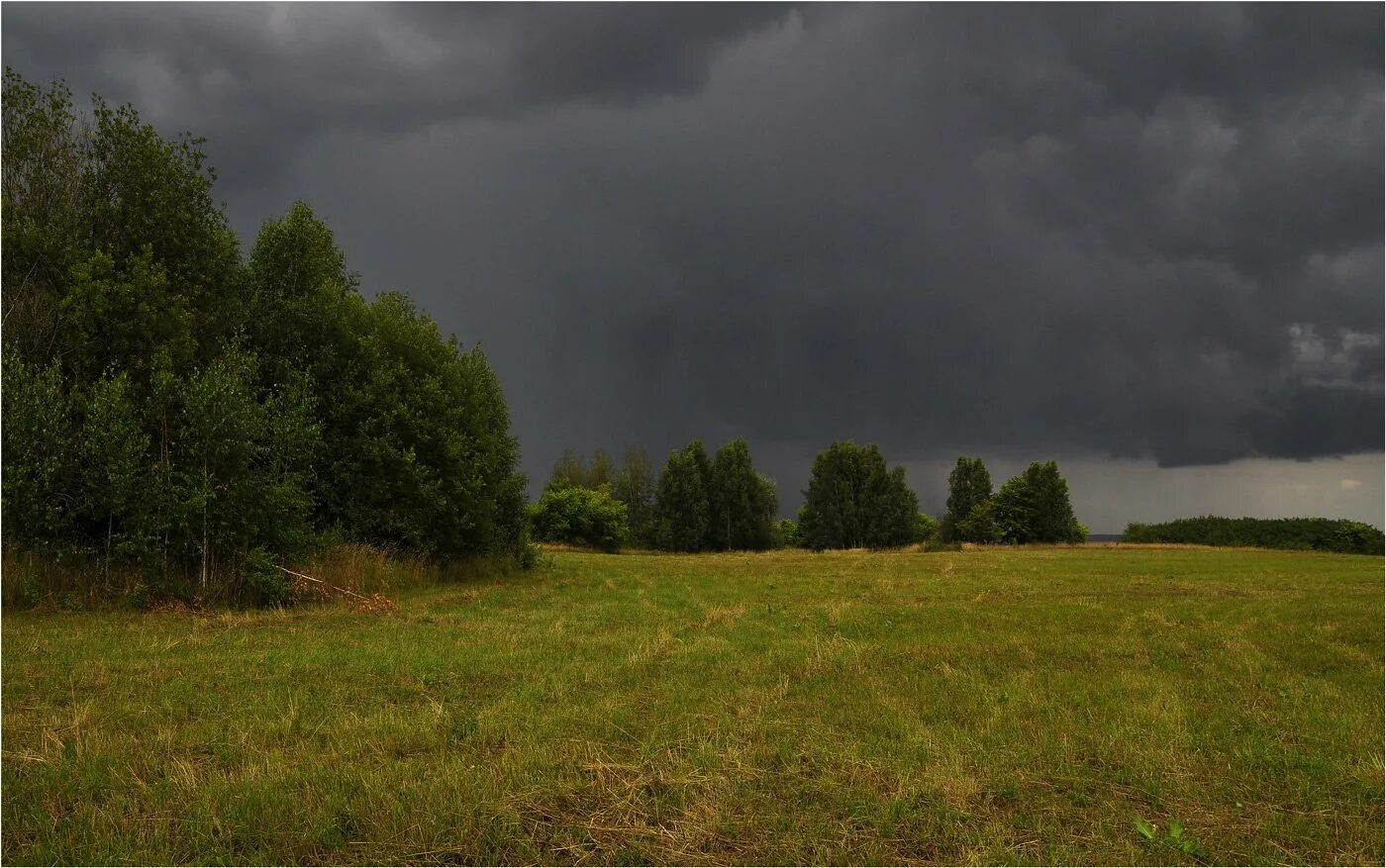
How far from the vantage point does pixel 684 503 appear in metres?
105

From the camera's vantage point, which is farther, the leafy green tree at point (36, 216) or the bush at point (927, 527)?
the bush at point (927, 527)

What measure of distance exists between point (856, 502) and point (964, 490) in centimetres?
2589

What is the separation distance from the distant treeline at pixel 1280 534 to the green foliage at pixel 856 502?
112 ft

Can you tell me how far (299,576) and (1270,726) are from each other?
2404 cm

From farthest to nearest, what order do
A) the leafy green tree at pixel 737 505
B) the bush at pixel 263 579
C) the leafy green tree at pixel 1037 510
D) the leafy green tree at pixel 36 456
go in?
the leafy green tree at pixel 1037 510 → the leafy green tree at pixel 737 505 → the bush at pixel 263 579 → the leafy green tree at pixel 36 456

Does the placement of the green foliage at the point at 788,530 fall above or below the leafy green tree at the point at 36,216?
below

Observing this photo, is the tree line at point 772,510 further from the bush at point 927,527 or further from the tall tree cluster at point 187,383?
the tall tree cluster at point 187,383

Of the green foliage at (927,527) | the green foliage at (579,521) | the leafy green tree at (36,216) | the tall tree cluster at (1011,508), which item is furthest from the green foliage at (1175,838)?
the green foliage at (927,527)

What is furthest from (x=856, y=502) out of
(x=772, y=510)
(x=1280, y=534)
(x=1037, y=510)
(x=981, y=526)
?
(x=1280, y=534)

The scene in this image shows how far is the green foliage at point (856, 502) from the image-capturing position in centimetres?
10581

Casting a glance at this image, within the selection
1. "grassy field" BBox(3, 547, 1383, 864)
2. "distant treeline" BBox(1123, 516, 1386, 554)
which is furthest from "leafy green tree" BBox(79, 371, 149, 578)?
"distant treeline" BBox(1123, 516, 1386, 554)

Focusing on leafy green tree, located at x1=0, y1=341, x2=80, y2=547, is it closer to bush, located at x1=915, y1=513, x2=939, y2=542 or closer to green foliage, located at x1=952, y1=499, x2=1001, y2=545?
green foliage, located at x1=952, y1=499, x2=1001, y2=545

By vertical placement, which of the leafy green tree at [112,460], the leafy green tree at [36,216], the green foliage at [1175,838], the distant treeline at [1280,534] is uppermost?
the leafy green tree at [36,216]

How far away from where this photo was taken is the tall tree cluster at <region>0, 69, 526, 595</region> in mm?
20609
